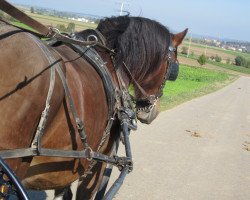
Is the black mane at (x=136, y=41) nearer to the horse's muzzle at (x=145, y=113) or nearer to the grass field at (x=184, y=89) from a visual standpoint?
the horse's muzzle at (x=145, y=113)

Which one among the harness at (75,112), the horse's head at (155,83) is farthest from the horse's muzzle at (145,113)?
the harness at (75,112)

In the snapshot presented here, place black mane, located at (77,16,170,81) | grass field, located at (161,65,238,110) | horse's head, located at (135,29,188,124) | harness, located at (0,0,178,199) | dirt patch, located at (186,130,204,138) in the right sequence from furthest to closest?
grass field, located at (161,65,238,110), dirt patch, located at (186,130,204,138), horse's head, located at (135,29,188,124), black mane, located at (77,16,170,81), harness, located at (0,0,178,199)

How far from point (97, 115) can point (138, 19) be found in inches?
49.3

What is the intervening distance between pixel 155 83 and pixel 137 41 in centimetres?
65

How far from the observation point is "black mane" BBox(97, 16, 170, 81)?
3.40 metres

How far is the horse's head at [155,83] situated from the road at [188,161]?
163 cm

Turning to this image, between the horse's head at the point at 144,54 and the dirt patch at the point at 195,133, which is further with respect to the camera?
the dirt patch at the point at 195,133

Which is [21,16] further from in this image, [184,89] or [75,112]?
[184,89]

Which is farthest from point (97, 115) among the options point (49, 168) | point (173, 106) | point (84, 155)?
point (173, 106)

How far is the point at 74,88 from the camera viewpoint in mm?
2451

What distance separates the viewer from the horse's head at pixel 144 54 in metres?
3.42

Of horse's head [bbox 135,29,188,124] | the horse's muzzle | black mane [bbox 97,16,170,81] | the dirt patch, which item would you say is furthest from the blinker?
the dirt patch

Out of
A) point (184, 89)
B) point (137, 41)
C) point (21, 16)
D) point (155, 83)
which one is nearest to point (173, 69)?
point (155, 83)

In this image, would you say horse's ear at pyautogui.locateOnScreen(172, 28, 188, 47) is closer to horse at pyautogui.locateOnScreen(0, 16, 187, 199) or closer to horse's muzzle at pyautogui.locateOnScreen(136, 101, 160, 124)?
horse at pyautogui.locateOnScreen(0, 16, 187, 199)
